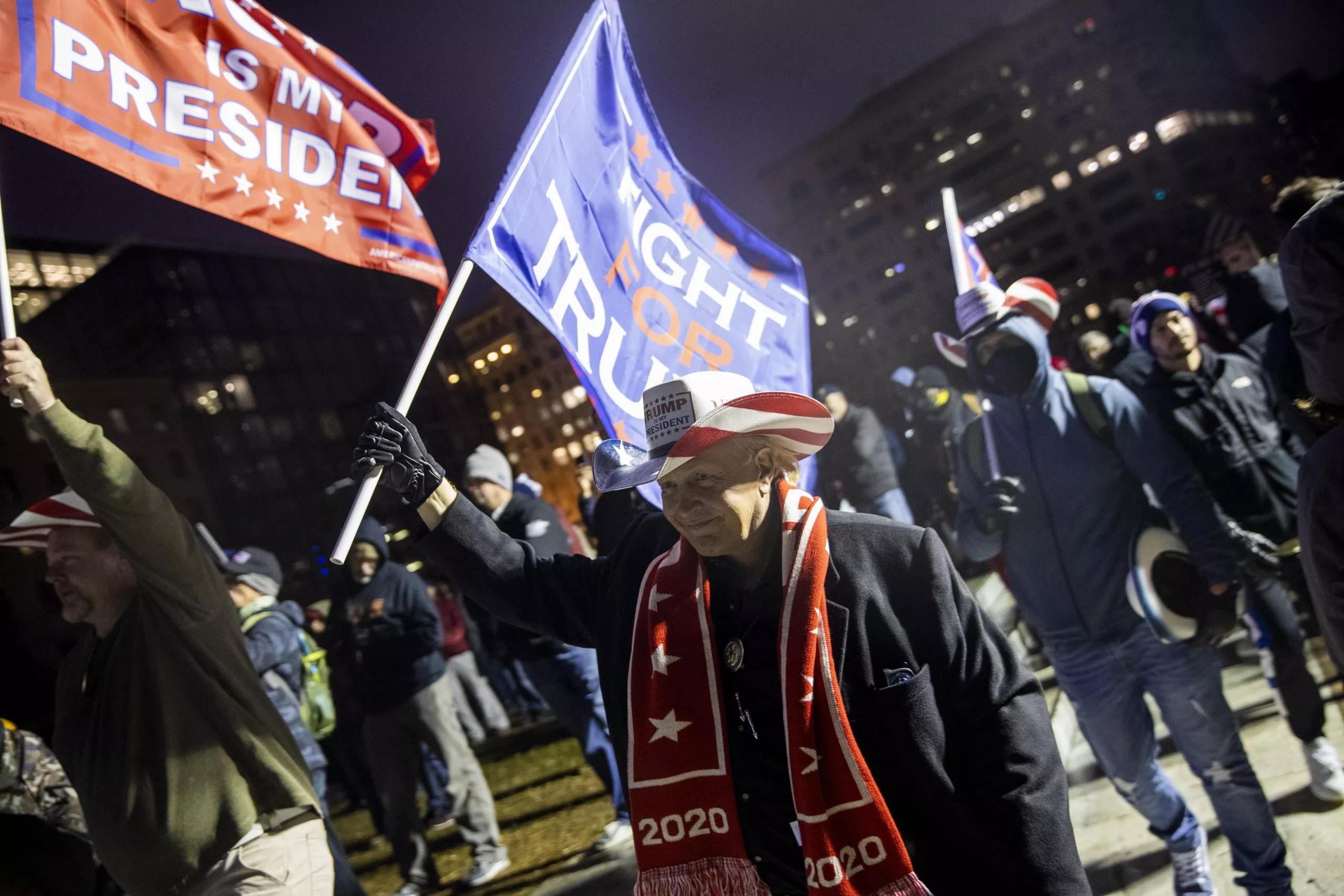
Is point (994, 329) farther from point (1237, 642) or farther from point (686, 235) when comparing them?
point (1237, 642)

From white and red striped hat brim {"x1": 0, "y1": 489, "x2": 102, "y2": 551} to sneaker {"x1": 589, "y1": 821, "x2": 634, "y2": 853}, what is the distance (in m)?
3.60

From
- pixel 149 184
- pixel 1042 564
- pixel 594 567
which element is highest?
pixel 149 184

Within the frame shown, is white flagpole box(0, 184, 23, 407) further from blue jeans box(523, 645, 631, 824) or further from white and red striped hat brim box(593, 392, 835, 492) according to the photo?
blue jeans box(523, 645, 631, 824)

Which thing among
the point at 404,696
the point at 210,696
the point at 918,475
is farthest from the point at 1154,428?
the point at 918,475

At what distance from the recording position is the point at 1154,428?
336 centimetres

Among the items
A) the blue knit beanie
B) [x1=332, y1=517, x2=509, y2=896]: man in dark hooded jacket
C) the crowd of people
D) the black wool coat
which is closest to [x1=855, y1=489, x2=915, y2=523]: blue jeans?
the crowd of people

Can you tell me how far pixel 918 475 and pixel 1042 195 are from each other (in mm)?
110843

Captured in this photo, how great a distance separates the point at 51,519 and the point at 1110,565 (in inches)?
150

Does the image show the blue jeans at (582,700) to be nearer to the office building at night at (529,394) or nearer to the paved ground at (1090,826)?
the paved ground at (1090,826)

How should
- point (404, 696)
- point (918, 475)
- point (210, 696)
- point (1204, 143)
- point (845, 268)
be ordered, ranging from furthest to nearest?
point (845, 268), point (1204, 143), point (918, 475), point (404, 696), point (210, 696)

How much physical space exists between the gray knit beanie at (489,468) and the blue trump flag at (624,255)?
2736mm

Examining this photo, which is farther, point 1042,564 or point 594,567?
point 1042,564

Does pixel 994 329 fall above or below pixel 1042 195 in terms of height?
below

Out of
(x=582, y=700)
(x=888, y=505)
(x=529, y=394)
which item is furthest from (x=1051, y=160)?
(x=582, y=700)
